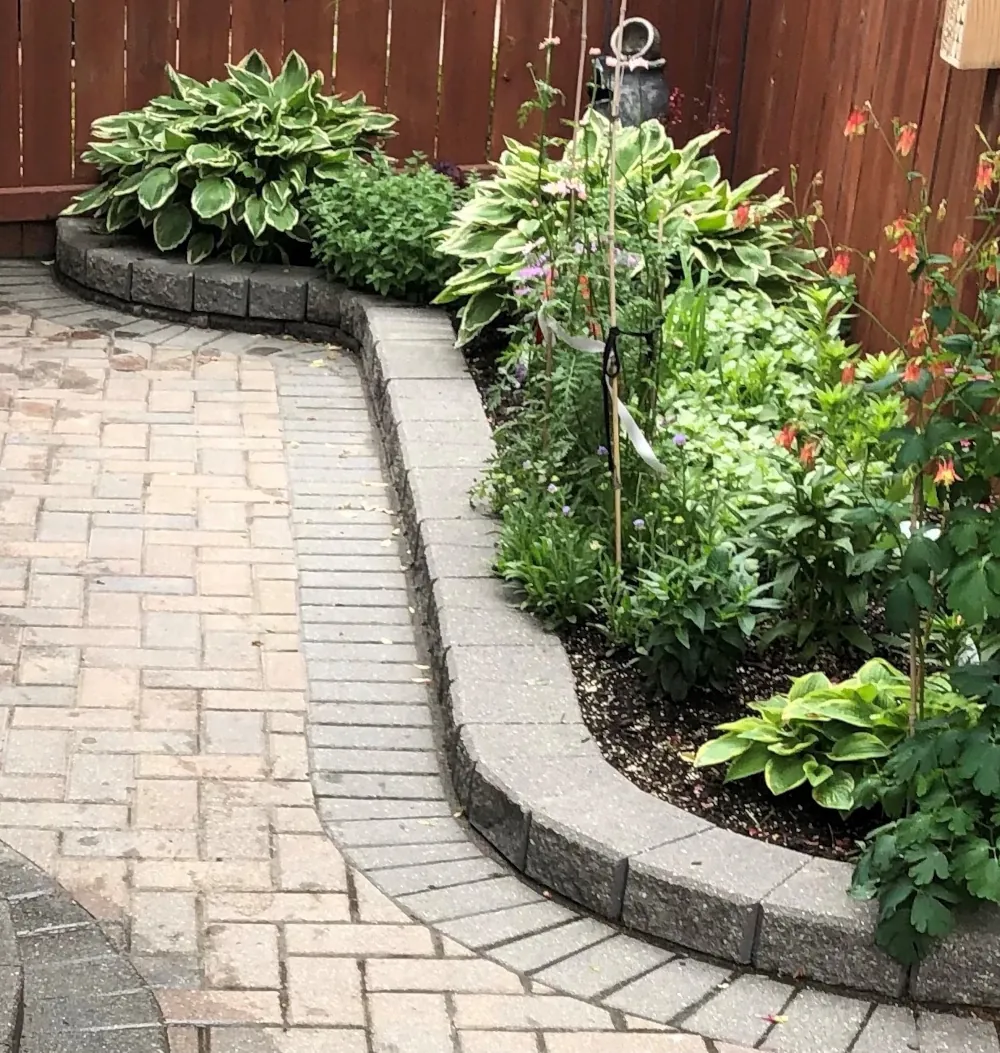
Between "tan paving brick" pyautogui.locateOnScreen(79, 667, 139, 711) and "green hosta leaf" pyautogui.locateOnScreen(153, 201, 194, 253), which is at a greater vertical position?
"green hosta leaf" pyautogui.locateOnScreen(153, 201, 194, 253)

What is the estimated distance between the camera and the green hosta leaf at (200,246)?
23.0ft

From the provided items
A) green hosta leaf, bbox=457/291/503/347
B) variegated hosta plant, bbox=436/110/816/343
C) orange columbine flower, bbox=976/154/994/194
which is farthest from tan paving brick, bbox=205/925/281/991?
green hosta leaf, bbox=457/291/503/347

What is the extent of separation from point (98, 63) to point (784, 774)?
17.6 feet

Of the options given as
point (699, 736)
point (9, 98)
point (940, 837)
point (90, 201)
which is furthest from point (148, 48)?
point (940, 837)

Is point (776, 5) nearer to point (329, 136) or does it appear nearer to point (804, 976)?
point (329, 136)

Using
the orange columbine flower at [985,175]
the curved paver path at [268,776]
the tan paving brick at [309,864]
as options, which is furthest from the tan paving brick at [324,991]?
the orange columbine flower at [985,175]

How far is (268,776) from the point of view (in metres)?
3.74

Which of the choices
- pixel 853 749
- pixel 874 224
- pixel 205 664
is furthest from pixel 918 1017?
pixel 874 224

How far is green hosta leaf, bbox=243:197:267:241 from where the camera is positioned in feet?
22.7

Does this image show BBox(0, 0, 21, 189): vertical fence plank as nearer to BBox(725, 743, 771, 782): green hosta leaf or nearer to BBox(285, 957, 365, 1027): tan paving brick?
BBox(725, 743, 771, 782): green hosta leaf

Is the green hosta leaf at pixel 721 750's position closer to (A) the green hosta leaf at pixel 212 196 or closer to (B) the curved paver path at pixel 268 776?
(B) the curved paver path at pixel 268 776

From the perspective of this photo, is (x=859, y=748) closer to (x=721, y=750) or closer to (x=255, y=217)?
(x=721, y=750)

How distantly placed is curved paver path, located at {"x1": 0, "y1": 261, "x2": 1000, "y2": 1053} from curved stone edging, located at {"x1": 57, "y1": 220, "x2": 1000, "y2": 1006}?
0.06 metres

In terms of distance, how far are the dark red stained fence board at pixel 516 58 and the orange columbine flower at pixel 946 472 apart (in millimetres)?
5051
